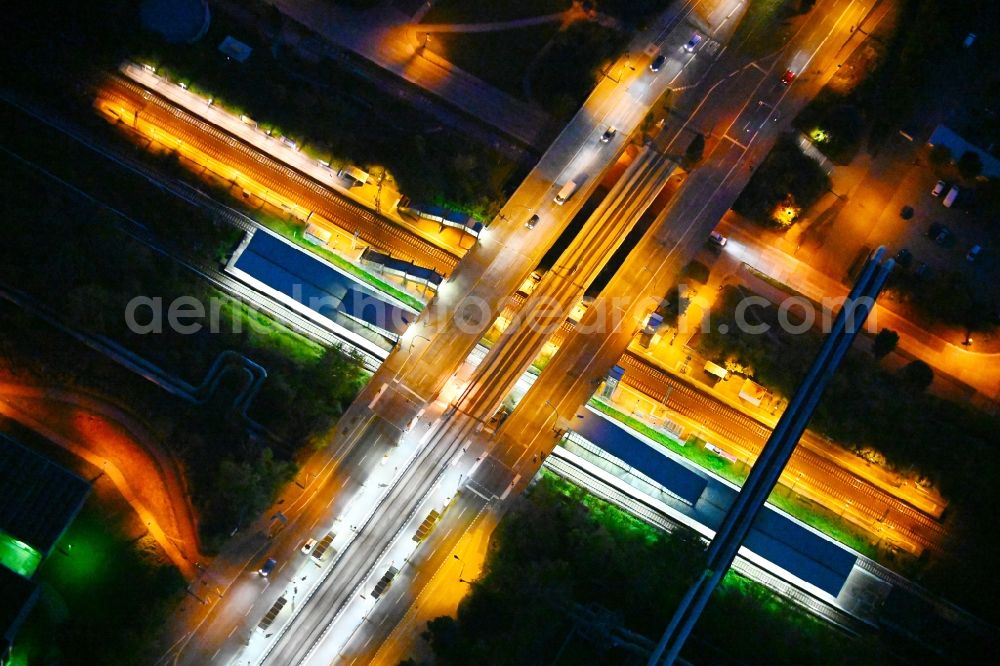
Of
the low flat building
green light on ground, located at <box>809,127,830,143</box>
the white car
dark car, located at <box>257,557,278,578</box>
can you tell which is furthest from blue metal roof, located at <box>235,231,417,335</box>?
green light on ground, located at <box>809,127,830,143</box>

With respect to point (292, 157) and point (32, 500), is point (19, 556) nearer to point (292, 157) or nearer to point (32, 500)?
point (32, 500)

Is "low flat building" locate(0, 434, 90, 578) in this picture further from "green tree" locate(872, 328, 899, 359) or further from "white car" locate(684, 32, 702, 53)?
"green tree" locate(872, 328, 899, 359)

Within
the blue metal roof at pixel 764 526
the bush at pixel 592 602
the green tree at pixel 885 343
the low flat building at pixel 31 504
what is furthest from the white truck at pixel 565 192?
the low flat building at pixel 31 504

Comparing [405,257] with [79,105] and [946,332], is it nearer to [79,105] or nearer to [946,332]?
[79,105]

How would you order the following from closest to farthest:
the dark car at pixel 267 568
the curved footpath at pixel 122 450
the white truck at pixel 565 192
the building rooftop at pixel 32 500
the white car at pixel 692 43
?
the building rooftop at pixel 32 500 < the dark car at pixel 267 568 < the curved footpath at pixel 122 450 < the white truck at pixel 565 192 < the white car at pixel 692 43

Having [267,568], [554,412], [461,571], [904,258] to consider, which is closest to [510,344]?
[554,412]

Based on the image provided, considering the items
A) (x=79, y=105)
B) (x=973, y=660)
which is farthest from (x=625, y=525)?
(x=79, y=105)

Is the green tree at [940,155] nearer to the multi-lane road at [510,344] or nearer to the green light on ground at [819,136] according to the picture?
the green light on ground at [819,136]
